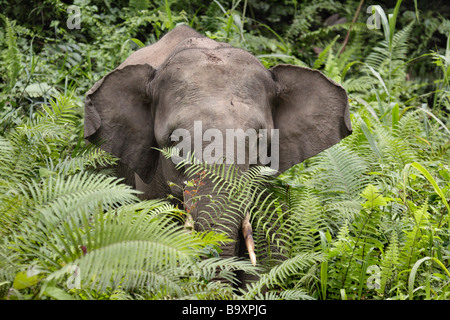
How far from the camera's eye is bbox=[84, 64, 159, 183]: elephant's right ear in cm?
608

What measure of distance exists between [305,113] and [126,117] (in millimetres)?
1531

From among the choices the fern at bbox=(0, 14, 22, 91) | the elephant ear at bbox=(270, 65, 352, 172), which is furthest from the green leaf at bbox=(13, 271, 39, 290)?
the fern at bbox=(0, 14, 22, 91)

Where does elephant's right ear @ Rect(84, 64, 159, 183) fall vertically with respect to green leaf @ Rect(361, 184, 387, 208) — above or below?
above

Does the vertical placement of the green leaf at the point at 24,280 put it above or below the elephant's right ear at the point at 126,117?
below

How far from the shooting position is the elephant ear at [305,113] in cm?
619

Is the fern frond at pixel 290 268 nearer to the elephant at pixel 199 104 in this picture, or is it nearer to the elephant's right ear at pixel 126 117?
the elephant at pixel 199 104

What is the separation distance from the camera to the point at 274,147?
6.25 metres

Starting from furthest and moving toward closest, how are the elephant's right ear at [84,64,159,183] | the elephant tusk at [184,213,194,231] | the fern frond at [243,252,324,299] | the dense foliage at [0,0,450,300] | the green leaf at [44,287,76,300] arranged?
the elephant's right ear at [84,64,159,183], the elephant tusk at [184,213,194,231], the fern frond at [243,252,324,299], the dense foliage at [0,0,450,300], the green leaf at [44,287,76,300]

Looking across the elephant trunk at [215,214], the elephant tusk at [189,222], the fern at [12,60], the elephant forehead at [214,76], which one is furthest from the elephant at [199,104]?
the fern at [12,60]

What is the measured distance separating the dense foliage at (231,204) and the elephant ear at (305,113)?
0.20m

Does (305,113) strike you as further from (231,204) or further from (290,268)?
(290,268)

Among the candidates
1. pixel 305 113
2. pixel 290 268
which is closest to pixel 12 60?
pixel 305 113

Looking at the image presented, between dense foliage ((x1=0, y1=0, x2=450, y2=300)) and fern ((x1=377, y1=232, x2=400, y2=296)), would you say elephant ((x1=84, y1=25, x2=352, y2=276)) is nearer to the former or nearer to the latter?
dense foliage ((x1=0, y1=0, x2=450, y2=300))
